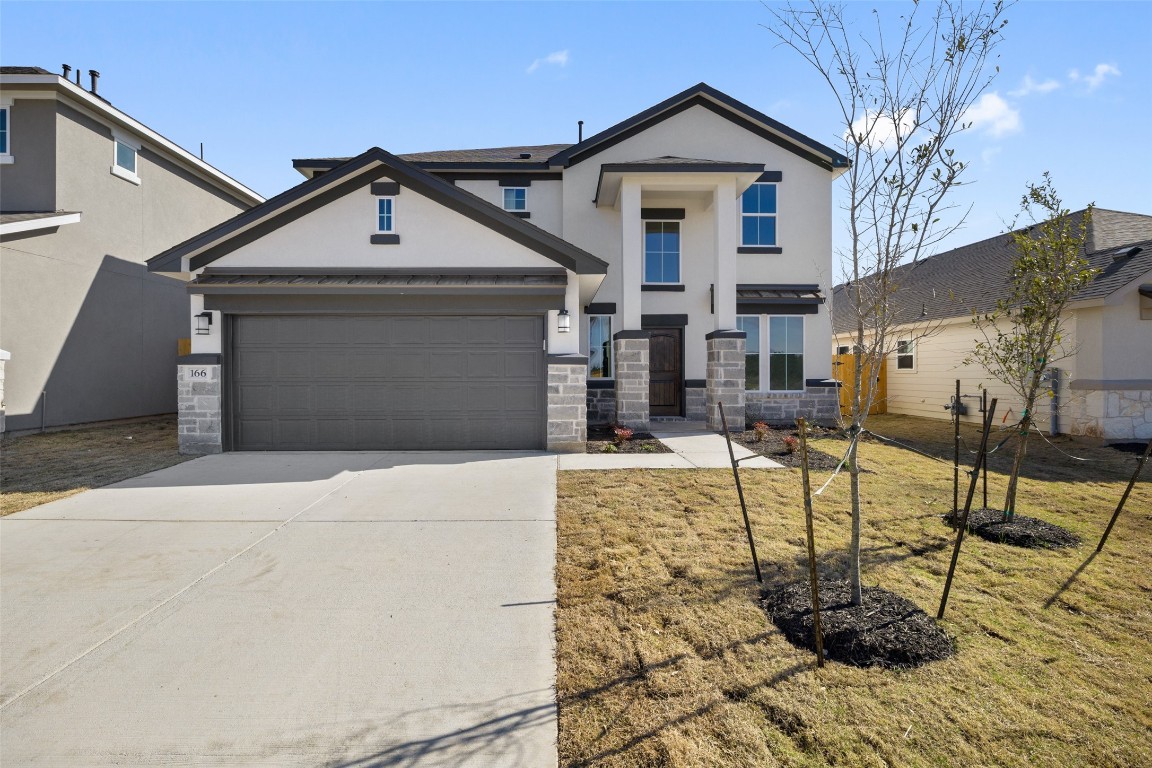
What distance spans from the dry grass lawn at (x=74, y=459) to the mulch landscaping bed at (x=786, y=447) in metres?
9.34

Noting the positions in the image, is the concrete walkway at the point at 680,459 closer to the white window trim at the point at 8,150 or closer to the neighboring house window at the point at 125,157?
the neighboring house window at the point at 125,157

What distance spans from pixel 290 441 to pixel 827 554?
866cm

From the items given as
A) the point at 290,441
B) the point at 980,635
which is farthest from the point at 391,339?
the point at 980,635

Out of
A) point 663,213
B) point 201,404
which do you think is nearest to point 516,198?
point 663,213

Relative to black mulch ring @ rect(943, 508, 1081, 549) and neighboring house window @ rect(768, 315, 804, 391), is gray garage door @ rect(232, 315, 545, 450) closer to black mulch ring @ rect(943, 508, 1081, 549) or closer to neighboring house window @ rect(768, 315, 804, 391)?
black mulch ring @ rect(943, 508, 1081, 549)

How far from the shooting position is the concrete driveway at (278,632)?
2.67 metres

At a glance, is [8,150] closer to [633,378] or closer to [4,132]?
[4,132]

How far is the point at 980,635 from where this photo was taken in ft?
11.6

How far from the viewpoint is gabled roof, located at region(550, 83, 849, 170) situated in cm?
1398

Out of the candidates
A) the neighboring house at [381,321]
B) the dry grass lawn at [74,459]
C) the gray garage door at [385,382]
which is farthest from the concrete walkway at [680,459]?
the dry grass lawn at [74,459]

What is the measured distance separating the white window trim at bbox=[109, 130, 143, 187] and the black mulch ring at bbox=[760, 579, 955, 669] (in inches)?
684

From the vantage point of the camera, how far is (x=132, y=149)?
1437 centimetres

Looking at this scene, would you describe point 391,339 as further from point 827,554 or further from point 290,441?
point 827,554

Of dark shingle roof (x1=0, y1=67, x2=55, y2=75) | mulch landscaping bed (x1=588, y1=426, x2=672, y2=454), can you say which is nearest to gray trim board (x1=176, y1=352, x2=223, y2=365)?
mulch landscaping bed (x1=588, y1=426, x2=672, y2=454)
